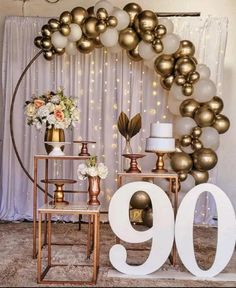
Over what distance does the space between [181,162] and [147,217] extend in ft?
2.02

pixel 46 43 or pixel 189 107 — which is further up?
pixel 46 43

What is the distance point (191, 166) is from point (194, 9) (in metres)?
1.87

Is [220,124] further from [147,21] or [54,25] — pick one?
[54,25]

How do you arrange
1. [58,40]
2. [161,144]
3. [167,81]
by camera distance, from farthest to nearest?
[167,81] → [58,40] → [161,144]

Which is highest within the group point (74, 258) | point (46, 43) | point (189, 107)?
point (46, 43)

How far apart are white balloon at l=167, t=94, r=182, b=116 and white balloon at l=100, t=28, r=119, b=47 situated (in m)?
0.79

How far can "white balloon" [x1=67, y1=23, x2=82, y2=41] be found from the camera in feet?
15.5

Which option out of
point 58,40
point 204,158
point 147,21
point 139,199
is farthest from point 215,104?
point 58,40

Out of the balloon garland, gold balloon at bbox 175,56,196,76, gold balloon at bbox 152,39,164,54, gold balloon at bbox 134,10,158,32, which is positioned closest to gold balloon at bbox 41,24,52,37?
the balloon garland

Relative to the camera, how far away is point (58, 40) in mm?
4746

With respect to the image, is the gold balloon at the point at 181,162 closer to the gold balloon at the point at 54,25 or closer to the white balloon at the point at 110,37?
the white balloon at the point at 110,37

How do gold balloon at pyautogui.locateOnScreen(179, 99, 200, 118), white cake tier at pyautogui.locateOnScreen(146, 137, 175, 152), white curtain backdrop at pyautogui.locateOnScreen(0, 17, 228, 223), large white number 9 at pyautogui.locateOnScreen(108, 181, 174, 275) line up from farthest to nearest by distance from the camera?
white curtain backdrop at pyautogui.locateOnScreen(0, 17, 228, 223) < gold balloon at pyautogui.locateOnScreen(179, 99, 200, 118) < white cake tier at pyautogui.locateOnScreen(146, 137, 175, 152) < large white number 9 at pyautogui.locateOnScreen(108, 181, 174, 275)

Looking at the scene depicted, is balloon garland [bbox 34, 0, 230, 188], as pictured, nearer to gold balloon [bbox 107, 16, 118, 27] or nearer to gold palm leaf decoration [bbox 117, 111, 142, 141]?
gold balloon [bbox 107, 16, 118, 27]

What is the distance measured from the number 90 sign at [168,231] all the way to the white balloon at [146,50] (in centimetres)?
178
